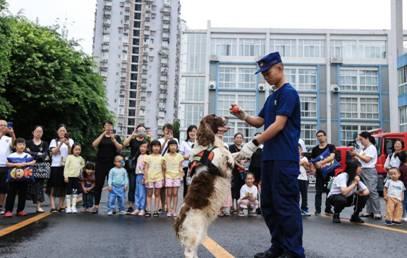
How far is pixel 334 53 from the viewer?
190ft

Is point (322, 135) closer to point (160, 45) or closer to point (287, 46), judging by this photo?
point (287, 46)

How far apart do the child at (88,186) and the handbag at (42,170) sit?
77 centimetres

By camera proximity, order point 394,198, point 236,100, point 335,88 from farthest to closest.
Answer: point 236,100 < point 335,88 < point 394,198

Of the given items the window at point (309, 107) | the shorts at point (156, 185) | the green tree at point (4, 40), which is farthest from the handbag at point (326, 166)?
the window at point (309, 107)

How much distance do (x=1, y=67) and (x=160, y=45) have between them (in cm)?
8178

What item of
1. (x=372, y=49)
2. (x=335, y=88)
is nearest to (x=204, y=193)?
(x=335, y=88)

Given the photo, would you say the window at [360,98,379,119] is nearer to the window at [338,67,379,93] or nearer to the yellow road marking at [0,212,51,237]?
the window at [338,67,379,93]

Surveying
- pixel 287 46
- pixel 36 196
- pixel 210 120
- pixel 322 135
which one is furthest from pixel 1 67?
pixel 287 46

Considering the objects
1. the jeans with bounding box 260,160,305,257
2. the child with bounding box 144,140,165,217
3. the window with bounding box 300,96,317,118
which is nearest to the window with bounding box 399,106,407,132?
the window with bounding box 300,96,317,118

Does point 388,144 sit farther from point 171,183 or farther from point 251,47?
point 251,47

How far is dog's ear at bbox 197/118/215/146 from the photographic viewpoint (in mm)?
4914

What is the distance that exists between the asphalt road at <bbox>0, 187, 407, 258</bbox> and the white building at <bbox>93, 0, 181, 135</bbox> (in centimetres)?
8809

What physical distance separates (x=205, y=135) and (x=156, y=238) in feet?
7.03

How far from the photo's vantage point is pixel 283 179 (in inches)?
173
